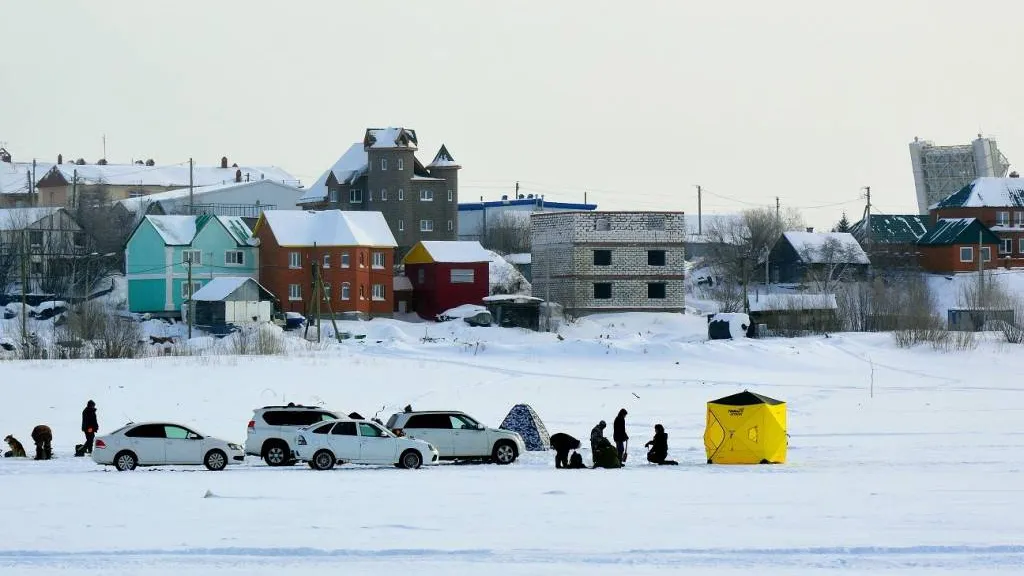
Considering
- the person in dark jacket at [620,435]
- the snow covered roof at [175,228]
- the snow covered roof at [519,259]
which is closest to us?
the person in dark jacket at [620,435]

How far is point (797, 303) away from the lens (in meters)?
82.2

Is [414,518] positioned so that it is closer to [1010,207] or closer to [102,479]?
[102,479]

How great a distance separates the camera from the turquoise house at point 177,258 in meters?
86.2

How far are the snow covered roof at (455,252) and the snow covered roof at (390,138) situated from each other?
38.4ft

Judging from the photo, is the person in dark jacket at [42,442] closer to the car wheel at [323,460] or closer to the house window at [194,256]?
the car wheel at [323,460]

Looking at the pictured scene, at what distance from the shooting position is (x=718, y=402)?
105 ft

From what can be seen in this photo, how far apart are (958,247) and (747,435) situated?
263ft

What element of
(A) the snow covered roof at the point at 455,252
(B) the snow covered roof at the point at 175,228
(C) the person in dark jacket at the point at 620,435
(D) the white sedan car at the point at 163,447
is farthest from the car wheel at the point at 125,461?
(A) the snow covered roof at the point at 455,252

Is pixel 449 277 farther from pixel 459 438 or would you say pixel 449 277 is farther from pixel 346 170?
pixel 459 438

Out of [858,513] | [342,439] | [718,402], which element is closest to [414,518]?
[858,513]

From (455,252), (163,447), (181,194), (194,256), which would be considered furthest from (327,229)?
(163,447)

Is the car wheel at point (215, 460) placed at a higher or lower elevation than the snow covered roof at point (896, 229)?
lower

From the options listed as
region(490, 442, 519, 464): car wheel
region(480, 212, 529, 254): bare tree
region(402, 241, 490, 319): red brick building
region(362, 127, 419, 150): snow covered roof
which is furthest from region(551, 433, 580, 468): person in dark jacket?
region(480, 212, 529, 254): bare tree

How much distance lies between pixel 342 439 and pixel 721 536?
1244 centimetres
